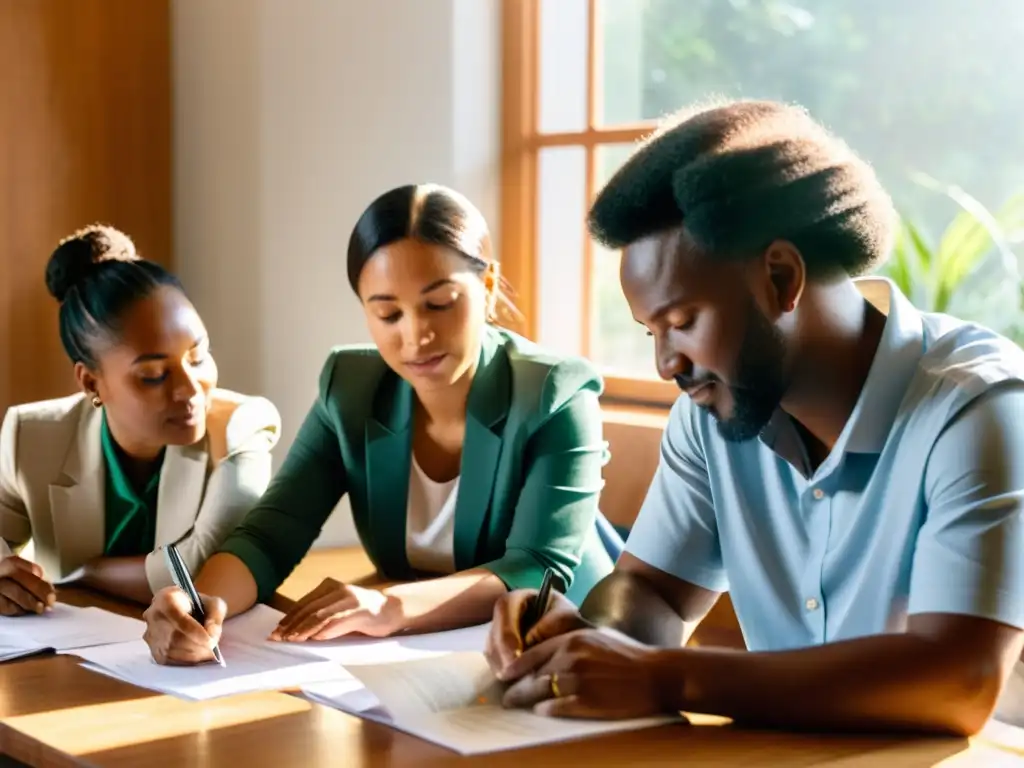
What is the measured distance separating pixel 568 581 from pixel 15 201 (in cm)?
165

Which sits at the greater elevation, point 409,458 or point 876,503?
point 876,503

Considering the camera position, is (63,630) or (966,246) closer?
(63,630)

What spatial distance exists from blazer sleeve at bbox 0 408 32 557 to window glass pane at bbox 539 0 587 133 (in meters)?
1.34

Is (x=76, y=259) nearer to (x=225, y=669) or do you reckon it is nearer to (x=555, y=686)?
(x=225, y=669)

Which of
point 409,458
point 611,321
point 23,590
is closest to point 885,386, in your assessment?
point 409,458

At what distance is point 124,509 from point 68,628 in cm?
38

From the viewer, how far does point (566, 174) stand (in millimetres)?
2975

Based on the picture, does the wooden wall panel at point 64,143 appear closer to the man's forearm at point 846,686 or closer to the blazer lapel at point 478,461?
the blazer lapel at point 478,461

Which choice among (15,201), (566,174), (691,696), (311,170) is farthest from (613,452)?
(15,201)

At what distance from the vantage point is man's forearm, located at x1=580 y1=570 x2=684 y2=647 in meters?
1.53

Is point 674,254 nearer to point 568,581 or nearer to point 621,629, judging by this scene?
point 621,629

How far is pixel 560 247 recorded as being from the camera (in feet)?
9.86

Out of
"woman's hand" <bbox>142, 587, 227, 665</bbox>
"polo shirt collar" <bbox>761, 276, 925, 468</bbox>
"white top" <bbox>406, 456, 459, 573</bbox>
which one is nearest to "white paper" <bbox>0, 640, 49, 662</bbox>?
"woman's hand" <bbox>142, 587, 227, 665</bbox>

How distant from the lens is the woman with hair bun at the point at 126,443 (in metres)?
2.02
